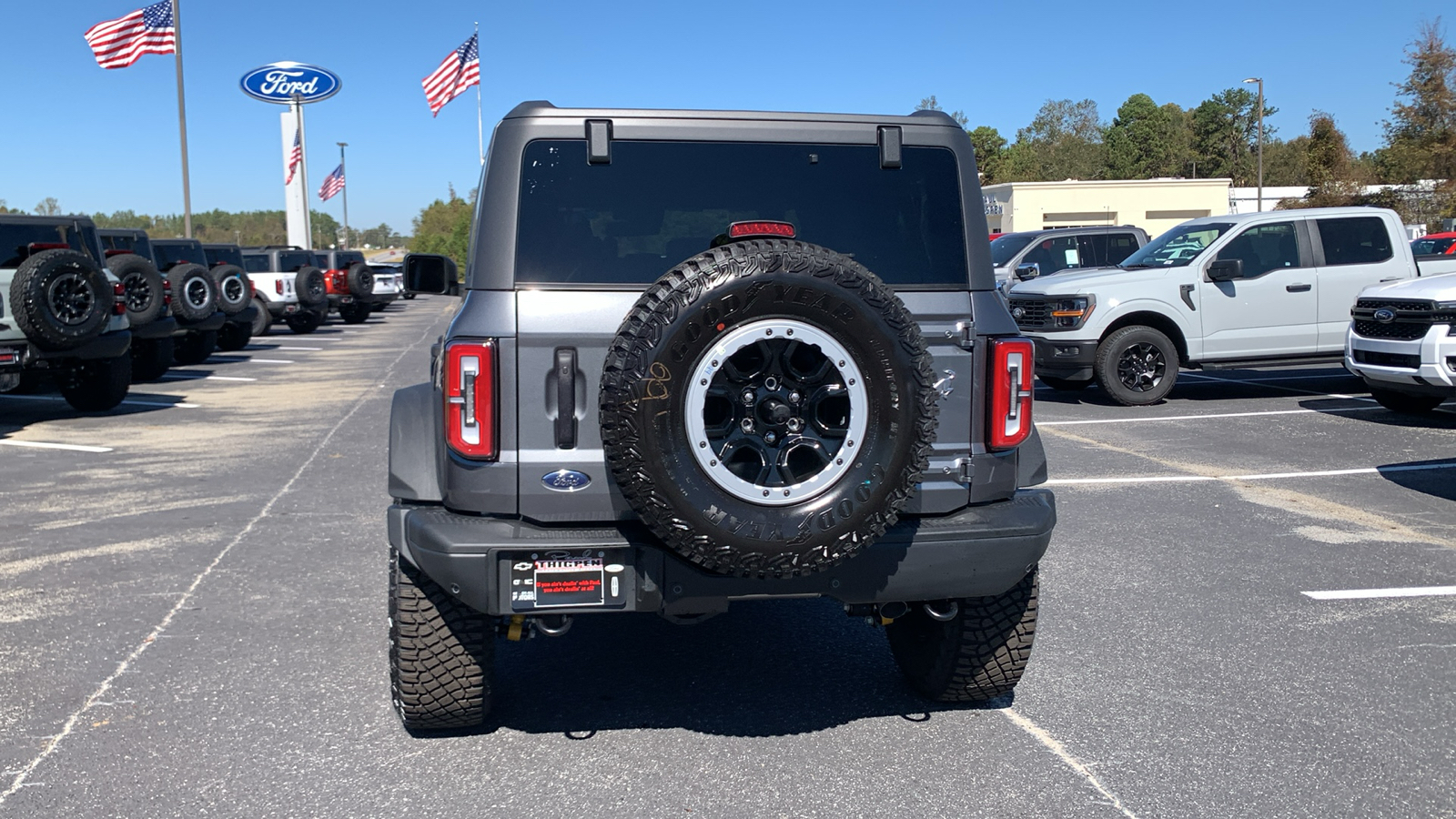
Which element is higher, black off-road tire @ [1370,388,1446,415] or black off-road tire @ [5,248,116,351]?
black off-road tire @ [5,248,116,351]

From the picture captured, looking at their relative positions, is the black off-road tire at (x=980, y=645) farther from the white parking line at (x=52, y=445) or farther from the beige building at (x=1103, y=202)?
the beige building at (x=1103, y=202)

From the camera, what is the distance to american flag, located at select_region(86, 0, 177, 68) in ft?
88.7

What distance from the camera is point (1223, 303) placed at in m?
12.6

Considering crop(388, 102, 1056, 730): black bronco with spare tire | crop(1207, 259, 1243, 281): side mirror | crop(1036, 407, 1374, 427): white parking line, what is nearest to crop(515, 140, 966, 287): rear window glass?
crop(388, 102, 1056, 730): black bronco with spare tire

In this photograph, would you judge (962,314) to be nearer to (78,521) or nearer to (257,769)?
(257,769)

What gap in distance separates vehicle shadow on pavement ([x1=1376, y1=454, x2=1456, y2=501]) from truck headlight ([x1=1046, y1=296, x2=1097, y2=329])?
154 inches

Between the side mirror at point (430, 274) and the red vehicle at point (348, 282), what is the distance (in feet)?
83.8

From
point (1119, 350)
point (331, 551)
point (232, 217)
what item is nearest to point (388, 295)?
point (1119, 350)

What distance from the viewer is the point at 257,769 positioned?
371 centimetres

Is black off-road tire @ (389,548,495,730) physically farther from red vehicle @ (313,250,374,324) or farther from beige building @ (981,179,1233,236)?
beige building @ (981,179,1233,236)

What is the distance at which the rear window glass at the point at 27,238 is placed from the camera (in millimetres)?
11722

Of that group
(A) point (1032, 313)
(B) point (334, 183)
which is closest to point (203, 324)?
(A) point (1032, 313)

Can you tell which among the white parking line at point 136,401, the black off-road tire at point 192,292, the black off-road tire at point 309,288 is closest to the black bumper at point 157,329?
the white parking line at point 136,401

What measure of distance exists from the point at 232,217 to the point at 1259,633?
663 ft
